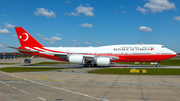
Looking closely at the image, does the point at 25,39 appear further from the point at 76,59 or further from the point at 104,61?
the point at 104,61

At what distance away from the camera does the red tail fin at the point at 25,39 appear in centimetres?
4406

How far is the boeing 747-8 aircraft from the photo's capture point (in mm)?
38344

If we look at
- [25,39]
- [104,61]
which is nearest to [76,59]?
[104,61]

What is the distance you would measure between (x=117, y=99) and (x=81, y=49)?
1269 inches

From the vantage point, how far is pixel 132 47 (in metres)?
39.4

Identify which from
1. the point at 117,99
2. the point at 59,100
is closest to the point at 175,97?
the point at 117,99

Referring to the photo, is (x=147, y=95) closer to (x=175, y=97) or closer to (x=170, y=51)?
(x=175, y=97)

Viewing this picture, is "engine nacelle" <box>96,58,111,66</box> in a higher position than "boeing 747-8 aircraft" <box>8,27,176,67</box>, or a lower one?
lower

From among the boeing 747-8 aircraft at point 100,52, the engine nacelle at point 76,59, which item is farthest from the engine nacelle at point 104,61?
the engine nacelle at point 76,59

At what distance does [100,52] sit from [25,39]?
21.0 metres

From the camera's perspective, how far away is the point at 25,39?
44.4 metres

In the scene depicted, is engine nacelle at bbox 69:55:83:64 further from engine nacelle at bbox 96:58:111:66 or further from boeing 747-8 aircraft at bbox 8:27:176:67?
engine nacelle at bbox 96:58:111:66

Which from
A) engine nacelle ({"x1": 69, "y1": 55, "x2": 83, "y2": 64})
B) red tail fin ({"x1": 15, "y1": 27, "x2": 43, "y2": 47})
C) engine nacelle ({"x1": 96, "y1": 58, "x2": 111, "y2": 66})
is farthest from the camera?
red tail fin ({"x1": 15, "y1": 27, "x2": 43, "y2": 47})

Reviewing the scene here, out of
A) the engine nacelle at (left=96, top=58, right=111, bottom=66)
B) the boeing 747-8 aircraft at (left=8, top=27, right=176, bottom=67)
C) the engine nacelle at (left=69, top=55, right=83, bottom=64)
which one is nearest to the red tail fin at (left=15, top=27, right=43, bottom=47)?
the boeing 747-8 aircraft at (left=8, top=27, right=176, bottom=67)
